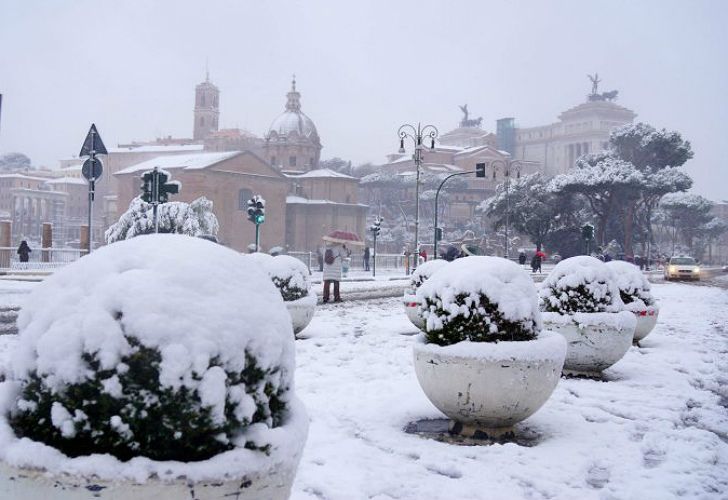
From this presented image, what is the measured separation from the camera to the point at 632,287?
9586 millimetres

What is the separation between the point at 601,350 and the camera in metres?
7.31

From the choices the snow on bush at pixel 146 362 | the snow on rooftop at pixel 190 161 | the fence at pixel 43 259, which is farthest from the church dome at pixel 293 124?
the snow on bush at pixel 146 362

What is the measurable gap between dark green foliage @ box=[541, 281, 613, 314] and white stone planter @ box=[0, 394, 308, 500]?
19.8ft

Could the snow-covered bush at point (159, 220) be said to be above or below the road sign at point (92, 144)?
below

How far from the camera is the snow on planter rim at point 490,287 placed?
5.05m

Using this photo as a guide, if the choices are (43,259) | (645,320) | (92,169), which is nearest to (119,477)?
(645,320)

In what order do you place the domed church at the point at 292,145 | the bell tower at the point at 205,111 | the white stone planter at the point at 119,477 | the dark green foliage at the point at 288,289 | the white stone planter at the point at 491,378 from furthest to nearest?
the bell tower at the point at 205,111
the domed church at the point at 292,145
the dark green foliage at the point at 288,289
the white stone planter at the point at 491,378
the white stone planter at the point at 119,477

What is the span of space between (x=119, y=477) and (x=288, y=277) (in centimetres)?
→ 791

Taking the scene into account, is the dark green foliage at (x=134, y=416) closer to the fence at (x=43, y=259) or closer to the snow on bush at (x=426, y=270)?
the snow on bush at (x=426, y=270)

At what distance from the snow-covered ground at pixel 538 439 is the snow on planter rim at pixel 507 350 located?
2.22 feet

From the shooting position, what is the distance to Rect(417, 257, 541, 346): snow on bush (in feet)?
16.5

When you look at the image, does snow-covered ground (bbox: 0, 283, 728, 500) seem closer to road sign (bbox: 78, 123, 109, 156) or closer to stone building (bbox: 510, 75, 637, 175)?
road sign (bbox: 78, 123, 109, 156)

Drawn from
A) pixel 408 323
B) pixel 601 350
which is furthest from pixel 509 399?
pixel 408 323

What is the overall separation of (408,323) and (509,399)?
7.78m
